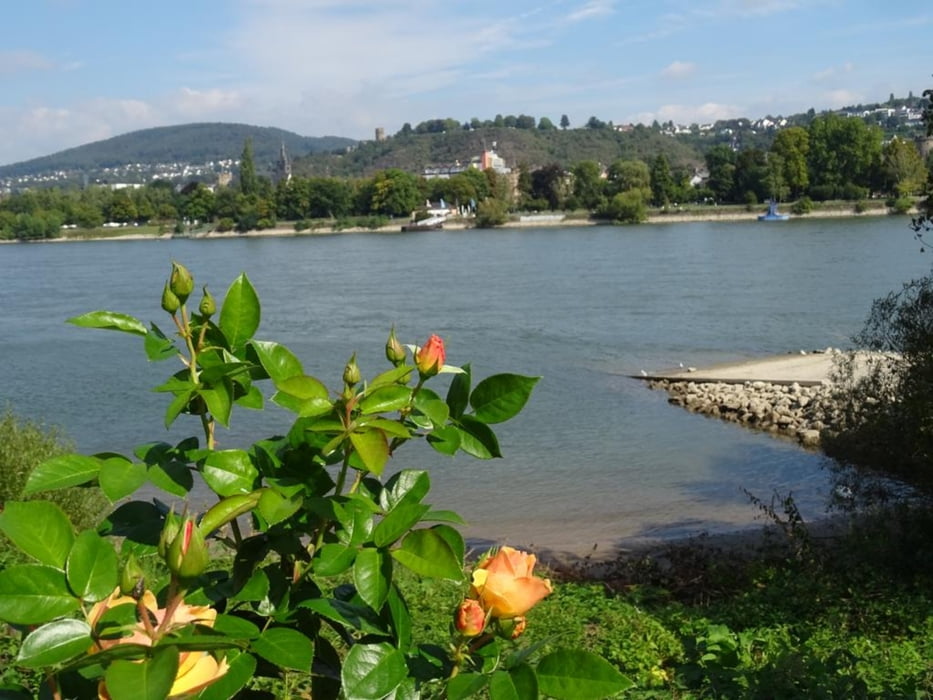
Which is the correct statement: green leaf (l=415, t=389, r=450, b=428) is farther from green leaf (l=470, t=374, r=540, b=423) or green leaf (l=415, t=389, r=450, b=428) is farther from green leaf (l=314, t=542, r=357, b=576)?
green leaf (l=314, t=542, r=357, b=576)

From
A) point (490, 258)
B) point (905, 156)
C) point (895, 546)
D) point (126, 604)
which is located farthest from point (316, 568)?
point (905, 156)

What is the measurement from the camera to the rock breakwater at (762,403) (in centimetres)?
1648

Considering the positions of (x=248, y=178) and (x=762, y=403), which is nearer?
(x=762, y=403)

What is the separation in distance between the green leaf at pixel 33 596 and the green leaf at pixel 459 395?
1.71 feet

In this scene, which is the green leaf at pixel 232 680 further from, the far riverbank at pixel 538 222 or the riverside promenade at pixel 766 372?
the far riverbank at pixel 538 222

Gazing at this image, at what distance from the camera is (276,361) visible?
1.31 m

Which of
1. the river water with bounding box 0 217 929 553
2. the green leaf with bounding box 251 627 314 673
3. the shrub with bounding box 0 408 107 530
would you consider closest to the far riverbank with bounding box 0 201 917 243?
the river water with bounding box 0 217 929 553

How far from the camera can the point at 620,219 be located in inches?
3312

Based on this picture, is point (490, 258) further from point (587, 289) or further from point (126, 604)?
point (126, 604)

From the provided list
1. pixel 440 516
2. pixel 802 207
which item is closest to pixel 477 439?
pixel 440 516

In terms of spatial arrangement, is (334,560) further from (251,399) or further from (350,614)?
(251,399)

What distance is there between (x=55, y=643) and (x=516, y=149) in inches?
7040

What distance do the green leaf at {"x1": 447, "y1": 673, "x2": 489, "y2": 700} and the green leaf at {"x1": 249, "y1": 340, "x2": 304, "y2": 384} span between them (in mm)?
438

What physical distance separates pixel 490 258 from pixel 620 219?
3338cm
